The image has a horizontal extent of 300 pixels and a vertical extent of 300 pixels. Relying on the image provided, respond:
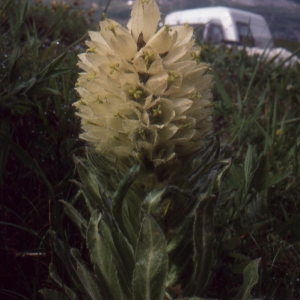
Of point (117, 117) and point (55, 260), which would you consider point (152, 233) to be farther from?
point (55, 260)

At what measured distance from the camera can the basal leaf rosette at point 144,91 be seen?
1493mm

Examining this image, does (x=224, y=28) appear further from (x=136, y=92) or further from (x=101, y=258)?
(x=101, y=258)

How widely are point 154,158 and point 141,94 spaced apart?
22cm

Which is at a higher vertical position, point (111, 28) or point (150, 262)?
point (111, 28)

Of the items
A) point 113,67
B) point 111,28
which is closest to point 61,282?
point 113,67

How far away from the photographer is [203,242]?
154 cm

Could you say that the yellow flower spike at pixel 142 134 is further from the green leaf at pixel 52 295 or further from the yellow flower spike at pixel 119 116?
the green leaf at pixel 52 295

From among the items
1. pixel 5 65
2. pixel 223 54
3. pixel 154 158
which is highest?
pixel 154 158

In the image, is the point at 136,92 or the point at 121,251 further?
the point at 121,251

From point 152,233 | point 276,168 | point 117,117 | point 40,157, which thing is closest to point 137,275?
point 152,233

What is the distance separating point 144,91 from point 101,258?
0.58 m

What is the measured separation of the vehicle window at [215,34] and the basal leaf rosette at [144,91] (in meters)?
4.95

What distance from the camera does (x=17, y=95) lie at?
2.39 meters

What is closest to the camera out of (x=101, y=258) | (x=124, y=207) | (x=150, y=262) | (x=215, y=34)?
(x=150, y=262)
